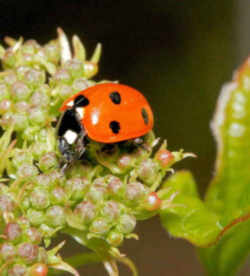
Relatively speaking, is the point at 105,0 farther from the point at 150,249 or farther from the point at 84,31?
the point at 150,249

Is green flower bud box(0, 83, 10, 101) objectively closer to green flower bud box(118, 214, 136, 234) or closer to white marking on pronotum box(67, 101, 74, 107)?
white marking on pronotum box(67, 101, 74, 107)

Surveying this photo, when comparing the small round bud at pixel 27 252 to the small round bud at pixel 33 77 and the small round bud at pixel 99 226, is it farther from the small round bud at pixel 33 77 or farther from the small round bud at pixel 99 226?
the small round bud at pixel 33 77

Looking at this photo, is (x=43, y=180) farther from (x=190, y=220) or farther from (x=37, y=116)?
(x=190, y=220)

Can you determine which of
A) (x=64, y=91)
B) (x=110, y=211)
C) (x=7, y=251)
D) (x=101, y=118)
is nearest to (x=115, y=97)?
(x=101, y=118)

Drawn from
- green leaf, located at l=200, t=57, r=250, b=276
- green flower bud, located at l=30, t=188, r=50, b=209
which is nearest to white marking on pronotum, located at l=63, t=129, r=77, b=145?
green flower bud, located at l=30, t=188, r=50, b=209

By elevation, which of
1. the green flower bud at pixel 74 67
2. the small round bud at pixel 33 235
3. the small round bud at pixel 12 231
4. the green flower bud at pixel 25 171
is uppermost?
the green flower bud at pixel 74 67

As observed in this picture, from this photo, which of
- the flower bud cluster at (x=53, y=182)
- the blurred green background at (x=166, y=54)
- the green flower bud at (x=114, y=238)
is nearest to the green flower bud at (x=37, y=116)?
the flower bud cluster at (x=53, y=182)

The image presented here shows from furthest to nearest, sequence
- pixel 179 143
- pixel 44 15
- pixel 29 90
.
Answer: pixel 44 15
pixel 179 143
pixel 29 90

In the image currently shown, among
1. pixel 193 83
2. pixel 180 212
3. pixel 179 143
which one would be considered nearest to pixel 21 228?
pixel 180 212
